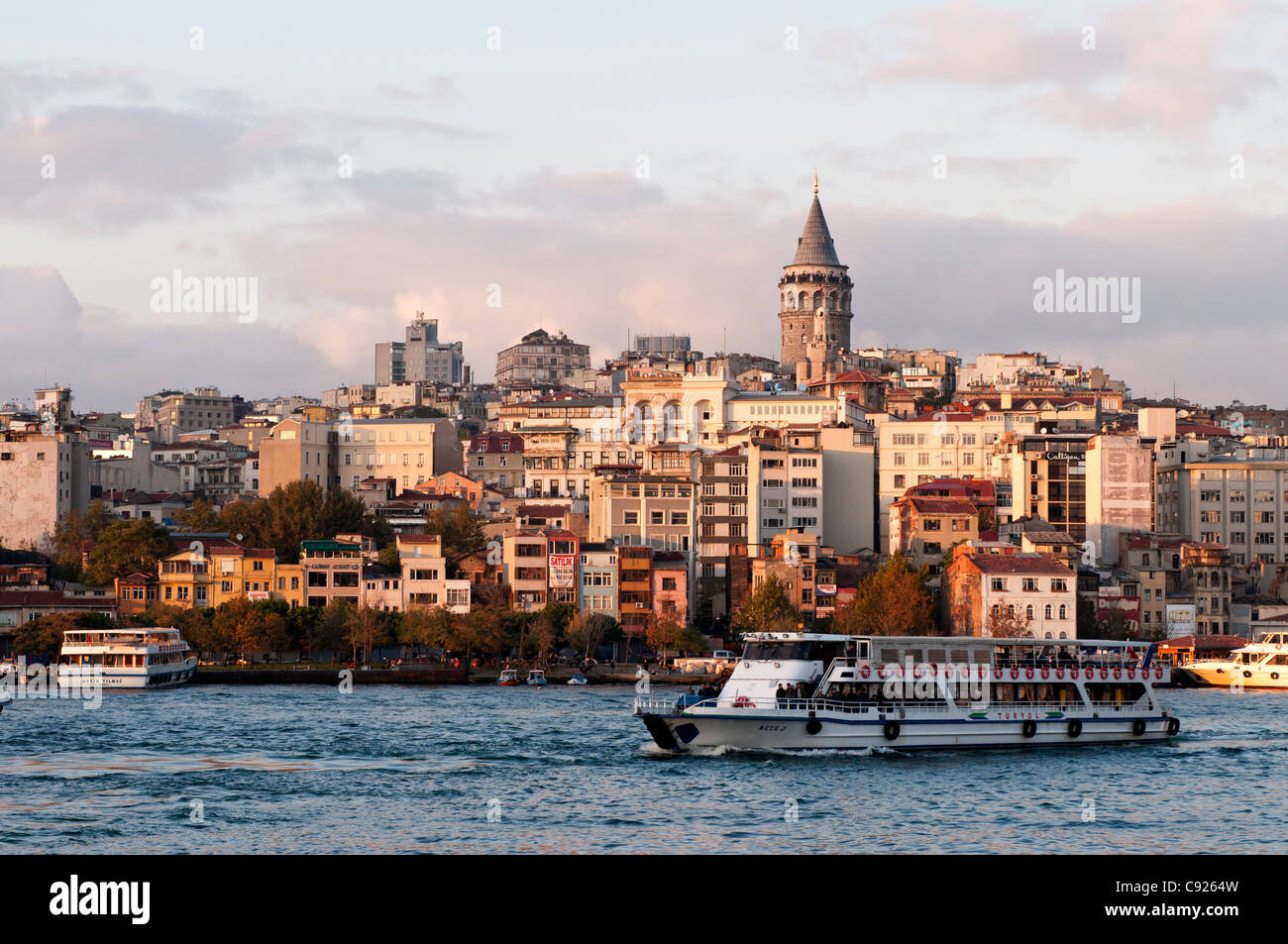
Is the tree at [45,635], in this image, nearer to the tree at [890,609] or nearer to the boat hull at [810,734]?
the tree at [890,609]

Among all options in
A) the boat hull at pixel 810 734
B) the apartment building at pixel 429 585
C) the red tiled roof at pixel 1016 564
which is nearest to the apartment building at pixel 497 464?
the apartment building at pixel 429 585

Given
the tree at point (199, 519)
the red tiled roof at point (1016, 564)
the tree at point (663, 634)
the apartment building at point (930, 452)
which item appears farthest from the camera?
the apartment building at point (930, 452)

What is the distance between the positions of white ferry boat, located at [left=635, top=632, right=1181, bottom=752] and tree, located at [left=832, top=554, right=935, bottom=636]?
94.2ft

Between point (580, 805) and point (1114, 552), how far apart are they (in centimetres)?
6369

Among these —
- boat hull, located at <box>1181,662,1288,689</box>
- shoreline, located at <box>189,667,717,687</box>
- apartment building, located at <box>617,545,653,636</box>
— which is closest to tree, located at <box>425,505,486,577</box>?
apartment building, located at <box>617,545,653,636</box>

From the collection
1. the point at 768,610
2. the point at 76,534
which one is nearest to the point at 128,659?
the point at 768,610

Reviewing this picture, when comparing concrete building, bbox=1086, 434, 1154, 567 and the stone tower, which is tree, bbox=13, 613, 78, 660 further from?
the stone tower

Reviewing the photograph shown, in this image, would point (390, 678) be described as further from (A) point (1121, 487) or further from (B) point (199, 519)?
(A) point (1121, 487)

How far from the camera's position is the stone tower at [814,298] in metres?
156

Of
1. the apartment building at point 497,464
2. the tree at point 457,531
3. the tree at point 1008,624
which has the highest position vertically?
the apartment building at point 497,464

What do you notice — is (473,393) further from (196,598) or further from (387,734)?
(387,734)

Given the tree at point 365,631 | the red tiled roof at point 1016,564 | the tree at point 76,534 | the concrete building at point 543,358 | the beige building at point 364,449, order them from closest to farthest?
the tree at point 365,631 → the red tiled roof at point 1016,564 → the tree at point 76,534 → the beige building at point 364,449 → the concrete building at point 543,358

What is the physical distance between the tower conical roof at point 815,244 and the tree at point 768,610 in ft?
285
